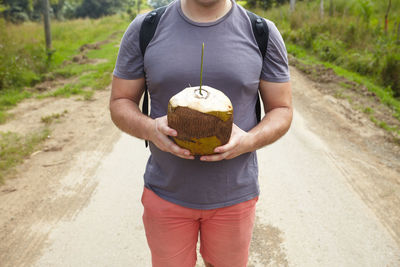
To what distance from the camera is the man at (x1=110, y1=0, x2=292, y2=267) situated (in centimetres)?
148

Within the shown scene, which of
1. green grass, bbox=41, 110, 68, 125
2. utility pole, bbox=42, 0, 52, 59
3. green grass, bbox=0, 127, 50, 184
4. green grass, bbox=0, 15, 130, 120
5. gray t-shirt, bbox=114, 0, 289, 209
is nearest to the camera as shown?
gray t-shirt, bbox=114, 0, 289, 209

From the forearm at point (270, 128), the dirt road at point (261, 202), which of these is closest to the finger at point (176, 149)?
the forearm at point (270, 128)

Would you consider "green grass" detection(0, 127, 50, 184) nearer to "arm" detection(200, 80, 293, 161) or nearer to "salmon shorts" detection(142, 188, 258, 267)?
"salmon shorts" detection(142, 188, 258, 267)

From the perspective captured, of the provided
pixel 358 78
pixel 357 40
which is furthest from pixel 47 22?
pixel 357 40

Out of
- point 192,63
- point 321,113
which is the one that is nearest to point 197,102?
point 192,63

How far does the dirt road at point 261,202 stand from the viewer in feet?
9.47

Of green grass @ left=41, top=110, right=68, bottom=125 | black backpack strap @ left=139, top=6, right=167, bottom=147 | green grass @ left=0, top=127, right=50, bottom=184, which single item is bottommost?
green grass @ left=41, top=110, right=68, bottom=125

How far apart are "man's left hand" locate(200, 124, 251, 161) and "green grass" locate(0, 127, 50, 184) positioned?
11.0ft

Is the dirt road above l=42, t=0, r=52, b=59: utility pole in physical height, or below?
below

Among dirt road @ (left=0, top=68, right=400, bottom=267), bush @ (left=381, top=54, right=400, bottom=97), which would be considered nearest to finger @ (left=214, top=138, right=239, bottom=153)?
dirt road @ (left=0, top=68, right=400, bottom=267)

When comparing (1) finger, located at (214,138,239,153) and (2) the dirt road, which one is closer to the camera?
(1) finger, located at (214,138,239,153)

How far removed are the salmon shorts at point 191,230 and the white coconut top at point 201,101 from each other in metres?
0.57

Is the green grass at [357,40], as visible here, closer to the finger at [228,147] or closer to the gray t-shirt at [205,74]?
the gray t-shirt at [205,74]

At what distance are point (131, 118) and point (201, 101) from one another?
19.3 inches
